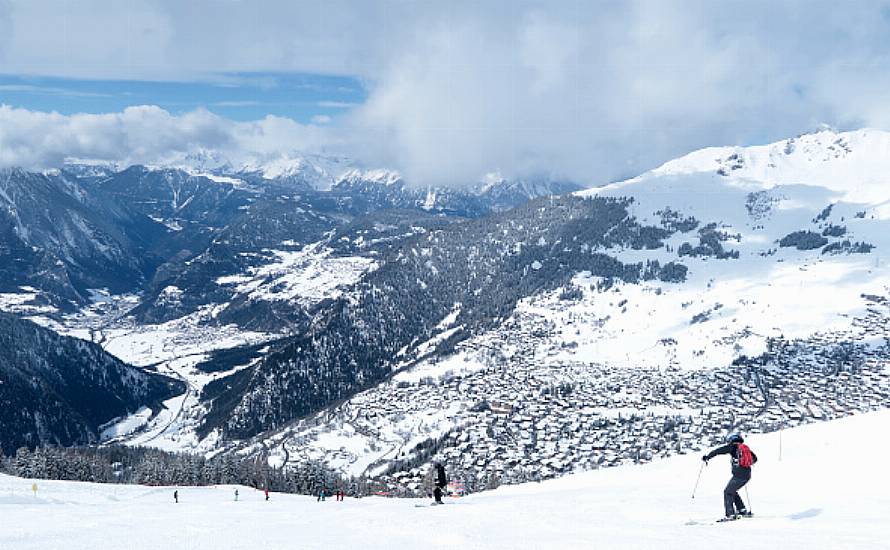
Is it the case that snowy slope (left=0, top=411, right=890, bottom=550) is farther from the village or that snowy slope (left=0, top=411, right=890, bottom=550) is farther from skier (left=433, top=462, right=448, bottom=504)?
the village

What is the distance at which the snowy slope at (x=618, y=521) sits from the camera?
52.9ft

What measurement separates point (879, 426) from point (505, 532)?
86.8 ft

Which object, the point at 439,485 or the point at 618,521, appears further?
the point at 439,485

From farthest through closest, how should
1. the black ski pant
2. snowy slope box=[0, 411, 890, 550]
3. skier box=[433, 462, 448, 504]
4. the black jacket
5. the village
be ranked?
the village, skier box=[433, 462, 448, 504], the black ski pant, the black jacket, snowy slope box=[0, 411, 890, 550]

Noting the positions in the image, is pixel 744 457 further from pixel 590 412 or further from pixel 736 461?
pixel 590 412

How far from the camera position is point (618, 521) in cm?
1955

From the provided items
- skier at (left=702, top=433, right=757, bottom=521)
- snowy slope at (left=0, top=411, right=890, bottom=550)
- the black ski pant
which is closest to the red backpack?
skier at (left=702, top=433, right=757, bottom=521)

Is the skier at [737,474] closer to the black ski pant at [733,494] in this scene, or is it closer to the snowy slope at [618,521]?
the black ski pant at [733,494]

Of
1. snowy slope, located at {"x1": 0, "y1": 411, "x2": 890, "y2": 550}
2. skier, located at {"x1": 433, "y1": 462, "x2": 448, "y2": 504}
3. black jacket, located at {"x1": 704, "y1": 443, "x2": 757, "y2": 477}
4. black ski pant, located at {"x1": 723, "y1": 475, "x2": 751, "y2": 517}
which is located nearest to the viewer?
snowy slope, located at {"x1": 0, "y1": 411, "x2": 890, "y2": 550}

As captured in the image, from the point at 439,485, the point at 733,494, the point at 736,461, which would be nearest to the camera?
the point at 736,461

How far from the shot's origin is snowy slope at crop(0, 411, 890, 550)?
635 inches

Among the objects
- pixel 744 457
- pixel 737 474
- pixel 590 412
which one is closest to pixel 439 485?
pixel 737 474

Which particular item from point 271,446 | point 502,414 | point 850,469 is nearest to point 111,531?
point 850,469

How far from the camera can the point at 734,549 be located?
47.2ft
